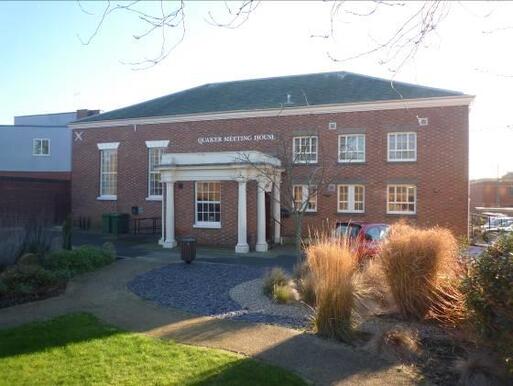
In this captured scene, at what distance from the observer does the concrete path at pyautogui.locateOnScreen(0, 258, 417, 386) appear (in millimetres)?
5551

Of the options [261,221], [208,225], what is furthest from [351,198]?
[208,225]

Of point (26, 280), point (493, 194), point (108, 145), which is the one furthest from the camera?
point (493, 194)

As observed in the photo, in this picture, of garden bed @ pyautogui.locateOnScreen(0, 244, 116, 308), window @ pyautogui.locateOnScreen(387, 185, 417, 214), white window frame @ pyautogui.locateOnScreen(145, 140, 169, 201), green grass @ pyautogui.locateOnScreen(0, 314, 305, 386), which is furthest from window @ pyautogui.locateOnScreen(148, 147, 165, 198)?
green grass @ pyautogui.locateOnScreen(0, 314, 305, 386)

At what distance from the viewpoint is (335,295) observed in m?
6.85

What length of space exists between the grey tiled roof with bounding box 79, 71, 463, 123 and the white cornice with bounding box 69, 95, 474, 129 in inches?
8.8

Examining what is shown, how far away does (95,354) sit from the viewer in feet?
19.7

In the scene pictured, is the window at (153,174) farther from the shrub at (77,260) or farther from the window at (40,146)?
the window at (40,146)

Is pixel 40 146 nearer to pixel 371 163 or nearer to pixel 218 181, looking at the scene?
pixel 218 181

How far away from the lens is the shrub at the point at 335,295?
685cm

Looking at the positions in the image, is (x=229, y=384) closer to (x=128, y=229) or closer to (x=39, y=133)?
(x=128, y=229)

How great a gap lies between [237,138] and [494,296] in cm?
1939

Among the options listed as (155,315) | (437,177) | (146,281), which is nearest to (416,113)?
(437,177)

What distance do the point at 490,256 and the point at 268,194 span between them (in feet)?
50.7

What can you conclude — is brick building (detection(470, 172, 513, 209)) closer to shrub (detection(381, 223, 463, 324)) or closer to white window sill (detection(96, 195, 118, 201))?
white window sill (detection(96, 195, 118, 201))
